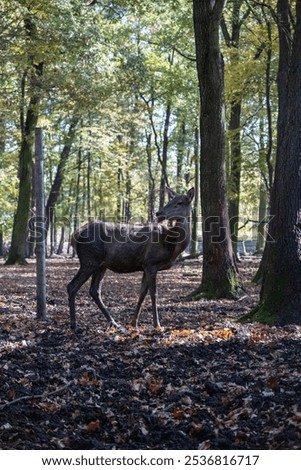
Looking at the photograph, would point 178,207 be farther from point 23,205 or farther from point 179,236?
point 23,205

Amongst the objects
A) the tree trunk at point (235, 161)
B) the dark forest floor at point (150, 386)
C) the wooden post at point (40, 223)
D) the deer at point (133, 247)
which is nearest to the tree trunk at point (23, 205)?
the tree trunk at point (235, 161)

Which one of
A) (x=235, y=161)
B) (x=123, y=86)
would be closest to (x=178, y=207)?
(x=123, y=86)

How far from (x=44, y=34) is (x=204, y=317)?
9747 mm

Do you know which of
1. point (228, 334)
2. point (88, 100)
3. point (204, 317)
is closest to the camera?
point (228, 334)

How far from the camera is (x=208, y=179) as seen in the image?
13086 millimetres

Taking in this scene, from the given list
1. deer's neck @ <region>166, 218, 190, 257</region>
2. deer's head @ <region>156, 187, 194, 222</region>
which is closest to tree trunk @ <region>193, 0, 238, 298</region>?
deer's head @ <region>156, 187, 194, 222</region>

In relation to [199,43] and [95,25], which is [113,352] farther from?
[95,25]

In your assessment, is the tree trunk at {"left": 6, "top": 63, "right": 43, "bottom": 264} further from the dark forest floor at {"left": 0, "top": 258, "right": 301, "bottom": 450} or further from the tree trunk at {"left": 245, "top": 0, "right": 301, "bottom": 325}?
the tree trunk at {"left": 245, "top": 0, "right": 301, "bottom": 325}

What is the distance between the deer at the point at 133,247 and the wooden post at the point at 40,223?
549mm

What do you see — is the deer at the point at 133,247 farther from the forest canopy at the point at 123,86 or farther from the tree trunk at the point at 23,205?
the tree trunk at the point at 23,205

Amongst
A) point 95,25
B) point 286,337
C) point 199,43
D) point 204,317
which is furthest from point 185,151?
point 286,337

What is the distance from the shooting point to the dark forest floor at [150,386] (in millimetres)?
5121

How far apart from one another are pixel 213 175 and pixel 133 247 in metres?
3.67

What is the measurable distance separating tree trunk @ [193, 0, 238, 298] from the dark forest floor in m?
2.81
